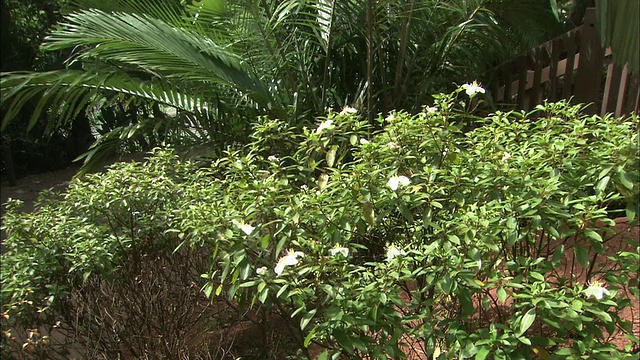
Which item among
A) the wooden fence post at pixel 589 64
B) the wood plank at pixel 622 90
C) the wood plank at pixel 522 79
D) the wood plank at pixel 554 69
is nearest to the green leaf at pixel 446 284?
the wood plank at pixel 622 90

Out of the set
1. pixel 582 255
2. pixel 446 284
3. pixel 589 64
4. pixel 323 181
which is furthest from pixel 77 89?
pixel 589 64

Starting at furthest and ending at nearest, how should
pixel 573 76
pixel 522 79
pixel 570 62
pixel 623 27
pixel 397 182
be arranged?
pixel 522 79 → pixel 573 76 → pixel 570 62 → pixel 623 27 → pixel 397 182

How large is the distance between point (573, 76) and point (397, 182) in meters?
2.93

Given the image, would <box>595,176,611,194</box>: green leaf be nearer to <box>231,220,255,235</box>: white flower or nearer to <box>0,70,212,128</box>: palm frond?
<box>231,220,255,235</box>: white flower

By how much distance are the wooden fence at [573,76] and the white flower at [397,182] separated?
222 cm

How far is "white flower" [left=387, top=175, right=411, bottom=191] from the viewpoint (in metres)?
1.95

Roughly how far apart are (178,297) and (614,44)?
2.23 meters

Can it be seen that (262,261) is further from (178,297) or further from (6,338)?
(6,338)

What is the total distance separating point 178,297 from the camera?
309 centimetres

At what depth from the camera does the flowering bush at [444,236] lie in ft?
6.06

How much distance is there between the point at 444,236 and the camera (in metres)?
1.94

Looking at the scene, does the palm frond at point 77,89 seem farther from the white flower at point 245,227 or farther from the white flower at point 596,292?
the white flower at point 596,292

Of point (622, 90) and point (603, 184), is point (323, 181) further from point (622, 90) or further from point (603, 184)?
point (622, 90)

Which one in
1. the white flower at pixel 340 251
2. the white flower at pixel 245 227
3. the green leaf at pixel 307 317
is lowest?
the green leaf at pixel 307 317
